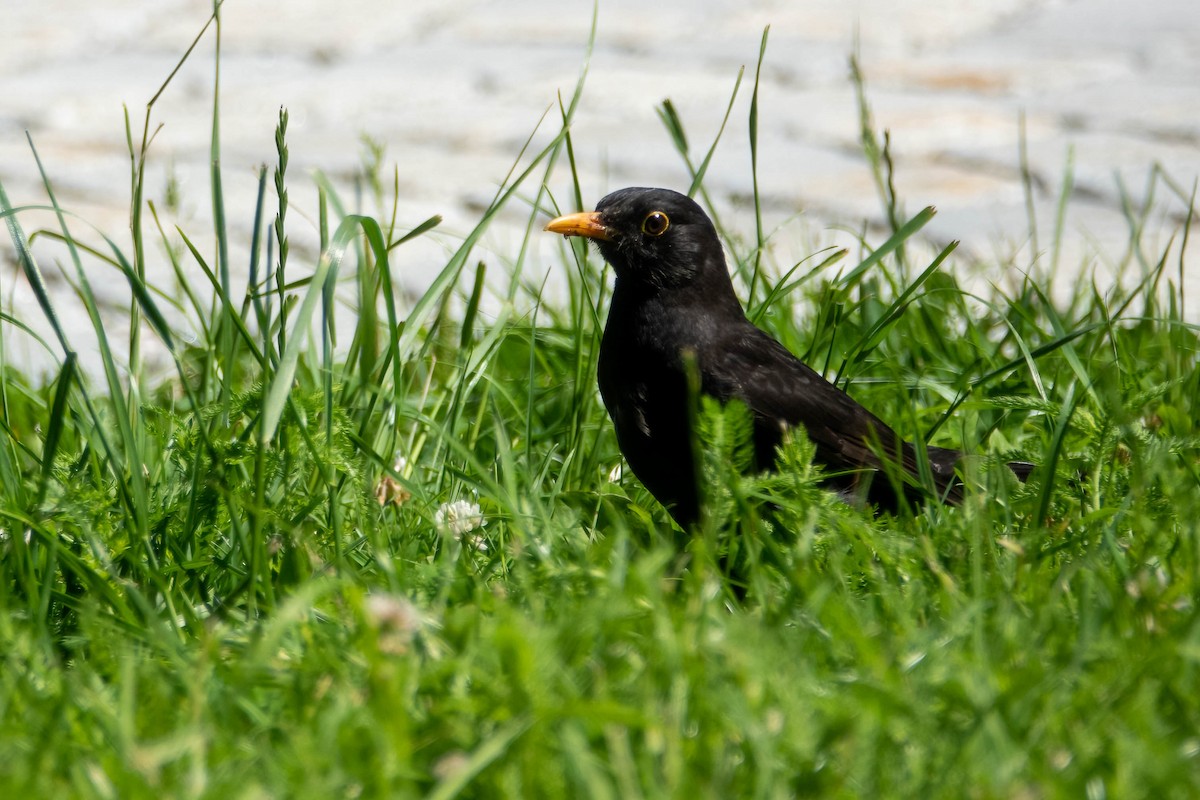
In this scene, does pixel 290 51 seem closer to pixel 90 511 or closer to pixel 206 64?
pixel 206 64

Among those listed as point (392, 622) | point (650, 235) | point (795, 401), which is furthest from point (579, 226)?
point (392, 622)

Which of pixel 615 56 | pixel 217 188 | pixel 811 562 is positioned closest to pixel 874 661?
pixel 811 562

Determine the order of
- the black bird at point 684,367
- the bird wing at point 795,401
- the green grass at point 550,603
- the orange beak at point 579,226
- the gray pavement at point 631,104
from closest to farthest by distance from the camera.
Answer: the green grass at point 550,603, the black bird at point 684,367, the bird wing at point 795,401, the orange beak at point 579,226, the gray pavement at point 631,104

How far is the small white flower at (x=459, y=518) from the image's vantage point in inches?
111

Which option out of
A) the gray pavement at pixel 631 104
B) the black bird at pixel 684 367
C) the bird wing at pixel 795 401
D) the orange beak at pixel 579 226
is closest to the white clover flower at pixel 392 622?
the black bird at pixel 684 367

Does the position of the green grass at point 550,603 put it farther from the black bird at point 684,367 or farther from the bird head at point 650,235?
the bird head at point 650,235

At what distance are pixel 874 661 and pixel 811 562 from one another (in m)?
0.64

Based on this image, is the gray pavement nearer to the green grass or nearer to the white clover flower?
the green grass

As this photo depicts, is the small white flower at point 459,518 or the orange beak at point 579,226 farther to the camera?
the orange beak at point 579,226

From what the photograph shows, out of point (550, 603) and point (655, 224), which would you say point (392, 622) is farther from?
point (655, 224)

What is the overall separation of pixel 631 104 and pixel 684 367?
4011mm

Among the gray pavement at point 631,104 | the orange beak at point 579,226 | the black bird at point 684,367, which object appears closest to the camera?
the black bird at point 684,367

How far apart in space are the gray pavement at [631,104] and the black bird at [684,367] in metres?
1.09

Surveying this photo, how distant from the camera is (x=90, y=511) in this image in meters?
2.55
